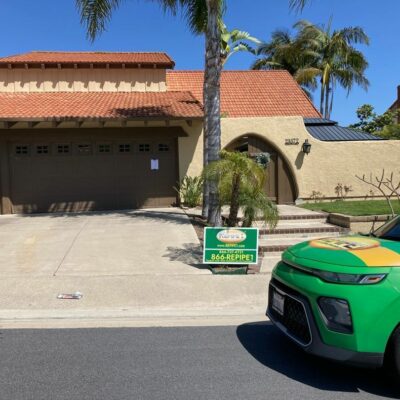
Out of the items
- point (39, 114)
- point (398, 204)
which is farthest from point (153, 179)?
point (398, 204)

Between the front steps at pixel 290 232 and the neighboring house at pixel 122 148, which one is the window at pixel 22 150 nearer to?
the neighboring house at pixel 122 148

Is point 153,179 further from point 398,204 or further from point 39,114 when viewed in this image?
point 398,204

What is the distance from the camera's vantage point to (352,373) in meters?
3.94

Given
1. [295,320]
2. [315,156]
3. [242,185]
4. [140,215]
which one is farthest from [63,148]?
[295,320]

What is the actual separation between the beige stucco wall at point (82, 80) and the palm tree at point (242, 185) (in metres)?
10.5

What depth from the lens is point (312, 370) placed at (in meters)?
4.03

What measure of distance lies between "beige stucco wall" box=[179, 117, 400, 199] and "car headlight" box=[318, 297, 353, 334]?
12303mm

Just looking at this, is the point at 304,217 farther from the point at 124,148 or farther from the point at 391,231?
the point at 391,231

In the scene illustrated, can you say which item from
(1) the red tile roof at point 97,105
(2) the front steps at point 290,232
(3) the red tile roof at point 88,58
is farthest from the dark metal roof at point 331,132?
(3) the red tile roof at point 88,58

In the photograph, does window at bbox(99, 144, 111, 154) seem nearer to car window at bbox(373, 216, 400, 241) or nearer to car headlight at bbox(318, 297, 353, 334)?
car window at bbox(373, 216, 400, 241)

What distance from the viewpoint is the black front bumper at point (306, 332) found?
341 centimetres

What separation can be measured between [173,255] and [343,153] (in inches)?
369

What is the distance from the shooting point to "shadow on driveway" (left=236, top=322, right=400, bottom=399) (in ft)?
12.0

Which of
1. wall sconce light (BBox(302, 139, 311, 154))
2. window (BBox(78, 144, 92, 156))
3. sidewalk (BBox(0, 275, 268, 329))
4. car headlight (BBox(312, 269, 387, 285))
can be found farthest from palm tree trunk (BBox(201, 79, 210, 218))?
car headlight (BBox(312, 269, 387, 285))
